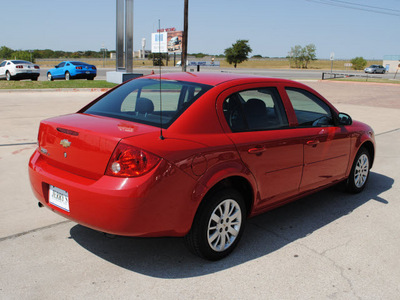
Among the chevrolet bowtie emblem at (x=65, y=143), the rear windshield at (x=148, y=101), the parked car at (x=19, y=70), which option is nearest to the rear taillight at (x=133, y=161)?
the rear windshield at (x=148, y=101)

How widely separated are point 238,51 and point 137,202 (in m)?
86.3

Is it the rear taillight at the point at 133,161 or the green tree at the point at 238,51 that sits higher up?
the green tree at the point at 238,51

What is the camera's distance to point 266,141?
384cm

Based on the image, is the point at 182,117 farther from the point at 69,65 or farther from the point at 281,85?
the point at 69,65

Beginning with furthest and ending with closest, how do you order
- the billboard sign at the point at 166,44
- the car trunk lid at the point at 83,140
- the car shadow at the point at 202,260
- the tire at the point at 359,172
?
the billboard sign at the point at 166,44 < the tire at the point at 359,172 < the car shadow at the point at 202,260 < the car trunk lid at the point at 83,140

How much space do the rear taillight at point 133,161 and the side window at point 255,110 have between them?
0.94 metres

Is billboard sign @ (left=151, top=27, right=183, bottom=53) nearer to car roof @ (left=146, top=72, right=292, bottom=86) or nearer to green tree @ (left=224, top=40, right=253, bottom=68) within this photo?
car roof @ (left=146, top=72, right=292, bottom=86)

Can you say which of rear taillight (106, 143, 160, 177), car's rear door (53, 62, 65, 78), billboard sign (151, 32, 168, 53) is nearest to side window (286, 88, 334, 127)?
billboard sign (151, 32, 168, 53)

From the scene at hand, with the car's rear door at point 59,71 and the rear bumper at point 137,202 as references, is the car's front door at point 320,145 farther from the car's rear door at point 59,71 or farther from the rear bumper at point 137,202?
the car's rear door at point 59,71

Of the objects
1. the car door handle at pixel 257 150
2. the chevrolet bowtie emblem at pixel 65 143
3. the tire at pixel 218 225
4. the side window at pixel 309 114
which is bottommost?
the tire at pixel 218 225

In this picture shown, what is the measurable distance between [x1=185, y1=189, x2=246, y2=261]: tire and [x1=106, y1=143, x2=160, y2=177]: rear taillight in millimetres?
631

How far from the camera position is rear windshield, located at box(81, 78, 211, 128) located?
11.7 ft

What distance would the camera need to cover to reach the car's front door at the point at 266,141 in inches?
145

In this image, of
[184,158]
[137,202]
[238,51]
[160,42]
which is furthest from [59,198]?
[238,51]
